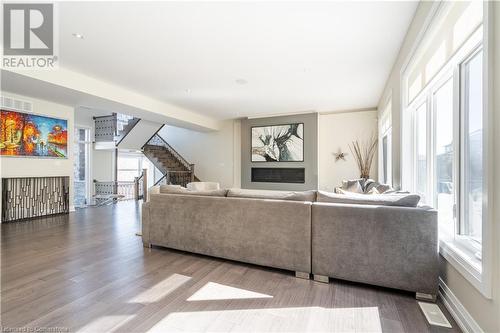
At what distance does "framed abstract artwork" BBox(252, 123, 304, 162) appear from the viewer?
25.3ft

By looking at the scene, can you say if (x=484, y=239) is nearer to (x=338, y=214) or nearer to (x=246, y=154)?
(x=338, y=214)

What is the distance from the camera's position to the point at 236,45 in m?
3.39

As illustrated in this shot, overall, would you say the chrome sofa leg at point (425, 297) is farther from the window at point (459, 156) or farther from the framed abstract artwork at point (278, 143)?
the framed abstract artwork at point (278, 143)

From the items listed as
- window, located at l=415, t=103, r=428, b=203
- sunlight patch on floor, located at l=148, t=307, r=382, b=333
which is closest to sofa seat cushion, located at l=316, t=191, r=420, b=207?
sunlight patch on floor, located at l=148, t=307, r=382, b=333

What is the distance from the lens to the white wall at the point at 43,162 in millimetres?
4816

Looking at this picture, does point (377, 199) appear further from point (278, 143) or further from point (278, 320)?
point (278, 143)

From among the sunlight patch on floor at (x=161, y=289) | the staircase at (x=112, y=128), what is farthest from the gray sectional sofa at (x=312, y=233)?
the staircase at (x=112, y=128)

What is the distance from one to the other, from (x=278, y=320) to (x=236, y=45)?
325cm

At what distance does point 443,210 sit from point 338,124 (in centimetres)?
535

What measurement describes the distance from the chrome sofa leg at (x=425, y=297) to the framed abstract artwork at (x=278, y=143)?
5786 mm

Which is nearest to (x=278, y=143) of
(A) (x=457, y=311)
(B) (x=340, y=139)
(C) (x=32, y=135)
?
(B) (x=340, y=139)

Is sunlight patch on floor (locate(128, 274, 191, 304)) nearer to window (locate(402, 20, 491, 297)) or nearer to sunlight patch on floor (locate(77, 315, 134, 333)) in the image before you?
sunlight patch on floor (locate(77, 315, 134, 333))

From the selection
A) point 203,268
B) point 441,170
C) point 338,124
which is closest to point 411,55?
point 441,170

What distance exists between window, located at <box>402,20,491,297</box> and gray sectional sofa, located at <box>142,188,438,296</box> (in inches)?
10.0
